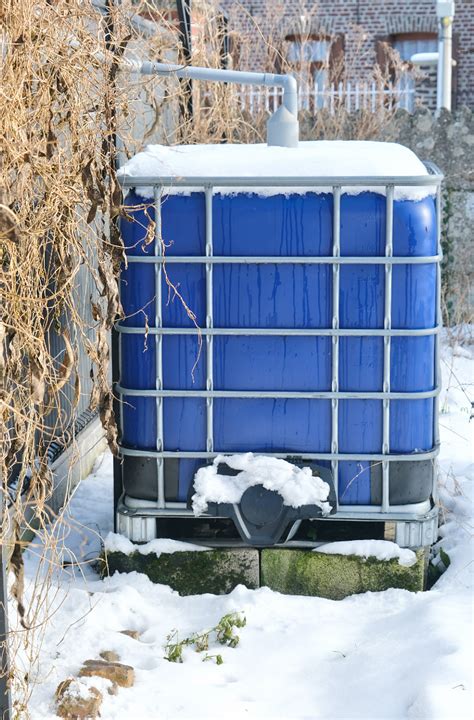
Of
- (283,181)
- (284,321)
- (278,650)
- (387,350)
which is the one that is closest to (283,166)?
(283,181)

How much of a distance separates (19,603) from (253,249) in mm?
1259

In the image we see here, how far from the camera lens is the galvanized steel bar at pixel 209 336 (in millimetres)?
3010

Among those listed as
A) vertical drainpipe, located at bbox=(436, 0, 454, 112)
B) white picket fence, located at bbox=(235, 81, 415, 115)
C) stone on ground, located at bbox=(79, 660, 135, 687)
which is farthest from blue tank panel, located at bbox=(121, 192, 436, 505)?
vertical drainpipe, located at bbox=(436, 0, 454, 112)

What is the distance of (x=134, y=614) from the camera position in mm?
3021

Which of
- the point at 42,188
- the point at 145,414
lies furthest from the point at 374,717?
the point at 42,188

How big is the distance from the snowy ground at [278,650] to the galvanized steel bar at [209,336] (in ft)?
1.65

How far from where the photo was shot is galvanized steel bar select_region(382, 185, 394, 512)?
9.72 ft

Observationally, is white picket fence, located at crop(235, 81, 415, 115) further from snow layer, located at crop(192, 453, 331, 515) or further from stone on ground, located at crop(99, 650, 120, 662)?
stone on ground, located at crop(99, 650, 120, 662)

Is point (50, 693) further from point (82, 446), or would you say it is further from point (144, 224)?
point (82, 446)

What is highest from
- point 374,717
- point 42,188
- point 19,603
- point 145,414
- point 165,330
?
point 42,188

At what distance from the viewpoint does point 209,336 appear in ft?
→ 10.0

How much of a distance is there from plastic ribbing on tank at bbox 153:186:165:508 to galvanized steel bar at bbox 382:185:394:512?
670 millimetres

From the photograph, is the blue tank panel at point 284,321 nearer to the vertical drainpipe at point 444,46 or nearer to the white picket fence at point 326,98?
the white picket fence at point 326,98

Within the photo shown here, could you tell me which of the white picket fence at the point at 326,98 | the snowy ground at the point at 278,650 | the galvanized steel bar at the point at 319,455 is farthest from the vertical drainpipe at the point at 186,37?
the snowy ground at the point at 278,650
